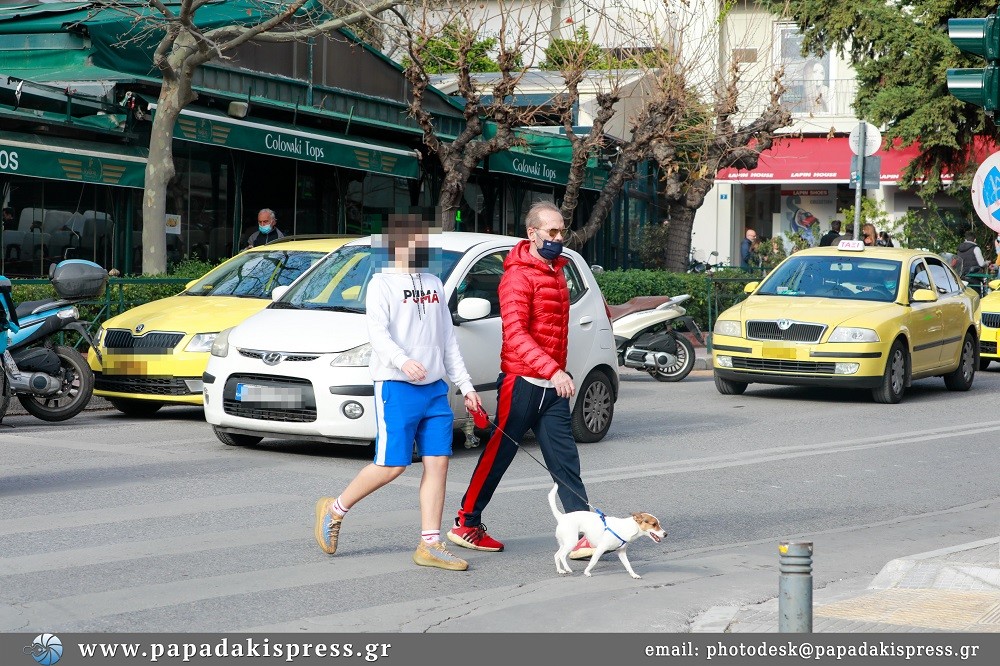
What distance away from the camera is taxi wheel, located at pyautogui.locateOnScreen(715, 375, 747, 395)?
15.9 m

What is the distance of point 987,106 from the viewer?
22.4 ft

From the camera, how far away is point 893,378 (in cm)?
1516

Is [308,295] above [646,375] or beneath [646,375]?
above

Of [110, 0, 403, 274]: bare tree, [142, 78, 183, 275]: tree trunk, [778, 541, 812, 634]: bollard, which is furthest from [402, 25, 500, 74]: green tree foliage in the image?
[778, 541, 812, 634]: bollard

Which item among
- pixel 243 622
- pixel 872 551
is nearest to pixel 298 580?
pixel 243 622

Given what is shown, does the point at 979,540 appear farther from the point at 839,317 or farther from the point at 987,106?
the point at 839,317

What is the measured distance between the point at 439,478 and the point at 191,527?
5.74 feet

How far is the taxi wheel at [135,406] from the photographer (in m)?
12.8

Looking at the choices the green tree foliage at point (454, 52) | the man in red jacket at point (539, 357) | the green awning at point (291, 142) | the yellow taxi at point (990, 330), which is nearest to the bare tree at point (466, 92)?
the green tree foliage at point (454, 52)

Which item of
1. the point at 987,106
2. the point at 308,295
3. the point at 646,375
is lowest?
the point at 646,375

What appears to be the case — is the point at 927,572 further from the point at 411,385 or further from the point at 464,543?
the point at 411,385

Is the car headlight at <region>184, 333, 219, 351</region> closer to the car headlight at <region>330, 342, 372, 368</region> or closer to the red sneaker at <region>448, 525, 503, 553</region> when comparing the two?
the car headlight at <region>330, 342, 372, 368</region>

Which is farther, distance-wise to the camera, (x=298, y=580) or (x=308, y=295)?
(x=308, y=295)
